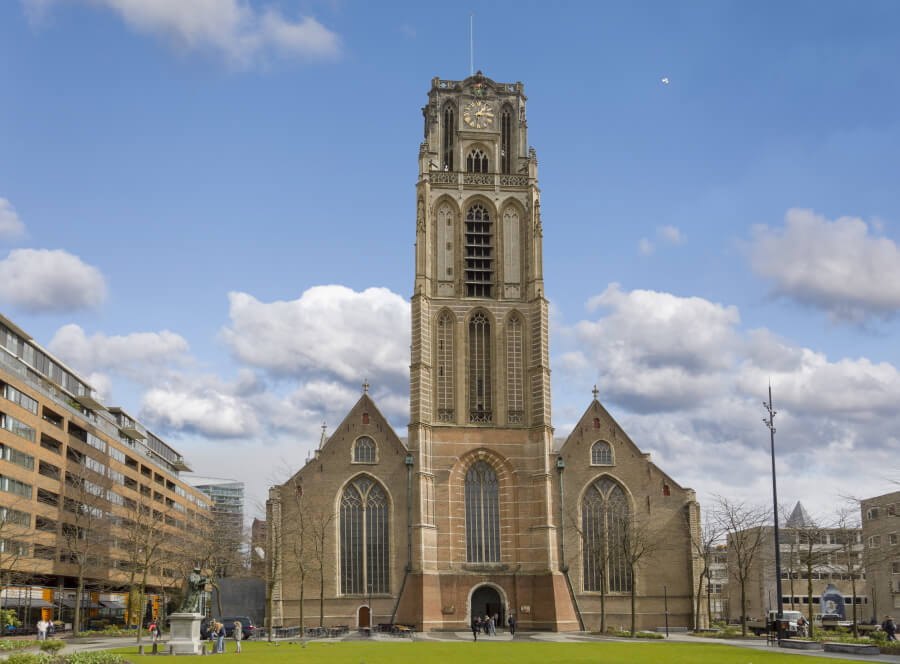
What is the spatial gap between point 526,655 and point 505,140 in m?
56.5

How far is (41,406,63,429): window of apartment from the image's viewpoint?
81125 mm

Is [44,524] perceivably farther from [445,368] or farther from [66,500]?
[445,368]

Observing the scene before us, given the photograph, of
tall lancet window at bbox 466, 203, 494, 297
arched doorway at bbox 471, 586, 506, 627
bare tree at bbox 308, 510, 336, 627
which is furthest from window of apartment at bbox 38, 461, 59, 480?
tall lancet window at bbox 466, 203, 494, 297

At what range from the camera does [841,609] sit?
111125 millimetres

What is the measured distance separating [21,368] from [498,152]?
43.8 m

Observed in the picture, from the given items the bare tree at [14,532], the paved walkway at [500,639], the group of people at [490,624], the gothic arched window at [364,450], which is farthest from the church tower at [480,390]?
the bare tree at [14,532]

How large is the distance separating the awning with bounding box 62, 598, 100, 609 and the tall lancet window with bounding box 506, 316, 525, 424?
42043mm

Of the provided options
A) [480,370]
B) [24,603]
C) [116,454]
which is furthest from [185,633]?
[116,454]

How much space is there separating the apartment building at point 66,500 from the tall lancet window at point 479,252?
32530mm

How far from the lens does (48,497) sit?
80.5 m

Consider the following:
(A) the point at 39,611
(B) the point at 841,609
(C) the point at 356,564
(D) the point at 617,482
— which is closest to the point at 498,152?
(D) the point at 617,482

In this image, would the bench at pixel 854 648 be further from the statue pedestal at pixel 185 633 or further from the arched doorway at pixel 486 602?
the arched doorway at pixel 486 602

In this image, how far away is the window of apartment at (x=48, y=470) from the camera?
7950cm

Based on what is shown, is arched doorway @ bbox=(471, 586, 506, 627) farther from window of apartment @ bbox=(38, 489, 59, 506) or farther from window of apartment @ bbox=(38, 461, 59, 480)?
window of apartment @ bbox=(38, 461, 59, 480)
